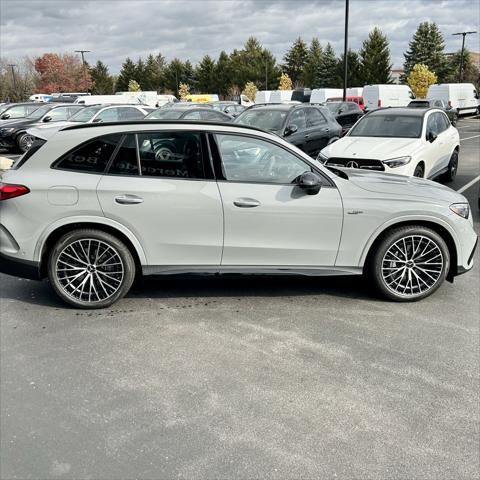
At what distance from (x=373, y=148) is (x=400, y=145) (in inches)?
19.4

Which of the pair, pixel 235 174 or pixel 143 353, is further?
pixel 235 174

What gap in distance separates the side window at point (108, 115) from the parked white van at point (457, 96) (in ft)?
92.4

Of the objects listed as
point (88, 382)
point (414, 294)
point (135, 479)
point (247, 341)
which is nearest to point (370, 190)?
point (414, 294)

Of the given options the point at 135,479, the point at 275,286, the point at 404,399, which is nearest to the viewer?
the point at 135,479

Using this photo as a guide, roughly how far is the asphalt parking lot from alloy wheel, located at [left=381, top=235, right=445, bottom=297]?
0.68 feet

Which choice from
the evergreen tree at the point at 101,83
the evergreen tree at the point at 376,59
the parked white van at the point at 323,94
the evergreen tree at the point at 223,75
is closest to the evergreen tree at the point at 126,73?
the evergreen tree at the point at 101,83

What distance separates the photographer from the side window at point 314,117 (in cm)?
1190

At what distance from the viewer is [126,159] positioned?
446 cm

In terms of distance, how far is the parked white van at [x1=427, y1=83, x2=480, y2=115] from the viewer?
127ft

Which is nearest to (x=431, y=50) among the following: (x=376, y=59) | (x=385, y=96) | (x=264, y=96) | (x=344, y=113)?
(x=376, y=59)

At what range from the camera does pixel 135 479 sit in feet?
8.30

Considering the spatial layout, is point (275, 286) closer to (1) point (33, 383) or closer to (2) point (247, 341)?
(2) point (247, 341)

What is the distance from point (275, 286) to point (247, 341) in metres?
1.23

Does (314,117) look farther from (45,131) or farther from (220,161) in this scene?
(220,161)
